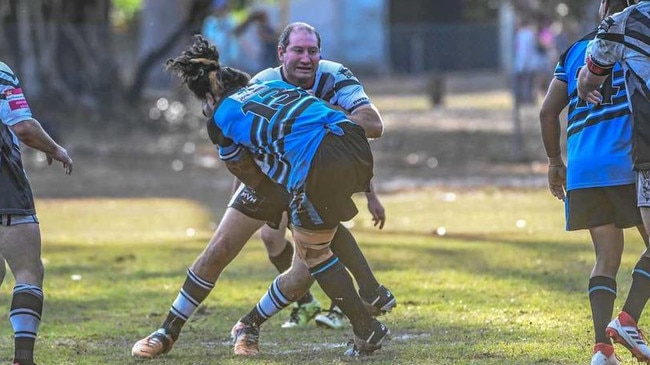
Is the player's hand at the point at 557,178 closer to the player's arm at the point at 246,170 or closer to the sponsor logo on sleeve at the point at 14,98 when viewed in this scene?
the player's arm at the point at 246,170

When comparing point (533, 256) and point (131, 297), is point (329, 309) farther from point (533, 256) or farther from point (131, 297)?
point (533, 256)

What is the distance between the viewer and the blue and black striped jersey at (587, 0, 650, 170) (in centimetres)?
621

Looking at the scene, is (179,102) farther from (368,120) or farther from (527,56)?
(368,120)

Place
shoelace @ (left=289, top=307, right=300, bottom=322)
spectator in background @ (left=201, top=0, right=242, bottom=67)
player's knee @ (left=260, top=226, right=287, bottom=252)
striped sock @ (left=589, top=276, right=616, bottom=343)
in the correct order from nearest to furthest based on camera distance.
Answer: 1. striped sock @ (left=589, top=276, right=616, bottom=343)
2. player's knee @ (left=260, top=226, right=287, bottom=252)
3. shoelace @ (left=289, top=307, right=300, bottom=322)
4. spectator in background @ (left=201, top=0, right=242, bottom=67)

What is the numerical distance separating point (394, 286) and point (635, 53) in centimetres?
453

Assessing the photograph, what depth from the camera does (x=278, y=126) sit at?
6859 millimetres

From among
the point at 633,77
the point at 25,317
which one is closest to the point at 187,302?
the point at 25,317

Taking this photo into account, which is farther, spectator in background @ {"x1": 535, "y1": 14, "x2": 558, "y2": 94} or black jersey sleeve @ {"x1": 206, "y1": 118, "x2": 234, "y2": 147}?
spectator in background @ {"x1": 535, "y1": 14, "x2": 558, "y2": 94}

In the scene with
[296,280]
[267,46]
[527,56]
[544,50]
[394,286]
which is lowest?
[544,50]

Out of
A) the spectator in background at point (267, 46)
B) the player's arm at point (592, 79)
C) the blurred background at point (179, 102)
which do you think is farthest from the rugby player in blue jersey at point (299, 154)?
the spectator in background at point (267, 46)

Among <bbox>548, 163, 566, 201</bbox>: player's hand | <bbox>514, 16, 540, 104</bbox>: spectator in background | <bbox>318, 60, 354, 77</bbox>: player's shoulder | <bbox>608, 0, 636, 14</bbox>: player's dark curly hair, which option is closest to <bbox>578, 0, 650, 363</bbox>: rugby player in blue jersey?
<bbox>608, 0, 636, 14</bbox>: player's dark curly hair

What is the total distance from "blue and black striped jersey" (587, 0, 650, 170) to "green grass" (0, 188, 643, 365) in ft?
4.01

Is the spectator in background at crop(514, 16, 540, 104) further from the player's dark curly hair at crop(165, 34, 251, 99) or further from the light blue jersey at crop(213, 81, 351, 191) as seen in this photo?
the light blue jersey at crop(213, 81, 351, 191)

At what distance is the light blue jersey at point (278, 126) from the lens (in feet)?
22.4
